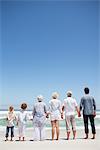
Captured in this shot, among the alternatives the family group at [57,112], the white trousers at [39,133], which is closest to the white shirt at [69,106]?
the family group at [57,112]

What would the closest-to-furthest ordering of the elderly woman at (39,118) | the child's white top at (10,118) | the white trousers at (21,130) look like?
the elderly woman at (39,118) → the white trousers at (21,130) → the child's white top at (10,118)

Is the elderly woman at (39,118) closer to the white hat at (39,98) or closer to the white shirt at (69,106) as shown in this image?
the white hat at (39,98)

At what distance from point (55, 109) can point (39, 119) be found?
2.02ft

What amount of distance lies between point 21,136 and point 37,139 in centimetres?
58

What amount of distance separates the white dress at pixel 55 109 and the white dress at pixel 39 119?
23 centimetres

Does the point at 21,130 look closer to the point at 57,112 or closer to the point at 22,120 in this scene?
the point at 22,120

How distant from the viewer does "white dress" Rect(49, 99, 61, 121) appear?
12.6 meters

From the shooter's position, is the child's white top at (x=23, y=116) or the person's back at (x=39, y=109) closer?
the person's back at (x=39, y=109)

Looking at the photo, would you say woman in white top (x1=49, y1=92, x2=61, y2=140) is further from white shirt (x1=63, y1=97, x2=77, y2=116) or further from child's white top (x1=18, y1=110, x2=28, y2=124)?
child's white top (x1=18, y1=110, x2=28, y2=124)

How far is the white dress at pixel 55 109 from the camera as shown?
12.6 metres

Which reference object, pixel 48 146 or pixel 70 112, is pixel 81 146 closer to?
pixel 48 146

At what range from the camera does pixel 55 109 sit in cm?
1265

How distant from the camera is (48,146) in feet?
34.3

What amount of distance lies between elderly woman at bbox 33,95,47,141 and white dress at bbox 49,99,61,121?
0.21 meters
